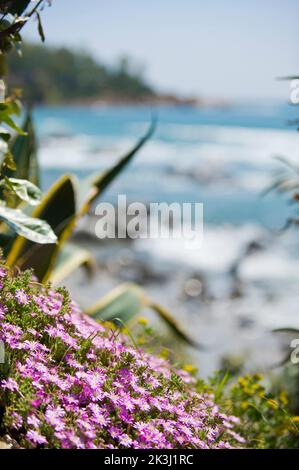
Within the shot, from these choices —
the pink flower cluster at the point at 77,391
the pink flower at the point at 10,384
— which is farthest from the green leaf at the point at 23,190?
the pink flower at the point at 10,384

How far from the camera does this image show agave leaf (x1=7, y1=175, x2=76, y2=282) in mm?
2367

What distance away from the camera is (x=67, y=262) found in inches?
114

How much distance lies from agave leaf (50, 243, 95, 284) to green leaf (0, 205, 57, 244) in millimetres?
1224

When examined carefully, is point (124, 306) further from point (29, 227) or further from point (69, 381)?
point (69, 381)

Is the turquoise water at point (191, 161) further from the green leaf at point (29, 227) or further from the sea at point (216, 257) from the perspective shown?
the green leaf at point (29, 227)

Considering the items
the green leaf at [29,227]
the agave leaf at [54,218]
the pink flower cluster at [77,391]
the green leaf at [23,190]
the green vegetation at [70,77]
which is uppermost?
the green leaf at [23,190]

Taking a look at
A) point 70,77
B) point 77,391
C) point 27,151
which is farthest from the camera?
point 70,77

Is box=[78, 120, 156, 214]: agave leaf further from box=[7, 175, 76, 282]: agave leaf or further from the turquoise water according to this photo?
the turquoise water

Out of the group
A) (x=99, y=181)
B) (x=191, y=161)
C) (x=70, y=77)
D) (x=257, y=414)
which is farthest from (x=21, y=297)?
(x=70, y=77)

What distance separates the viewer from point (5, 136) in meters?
1.51

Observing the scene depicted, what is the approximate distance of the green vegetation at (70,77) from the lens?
49406 mm

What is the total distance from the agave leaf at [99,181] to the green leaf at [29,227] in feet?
3.52

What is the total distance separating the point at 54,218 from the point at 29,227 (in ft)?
3.65

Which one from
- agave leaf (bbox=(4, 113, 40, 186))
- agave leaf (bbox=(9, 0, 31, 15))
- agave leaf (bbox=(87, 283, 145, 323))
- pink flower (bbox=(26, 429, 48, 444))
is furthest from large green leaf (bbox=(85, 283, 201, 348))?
pink flower (bbox=(26, 429, 48, 444))
